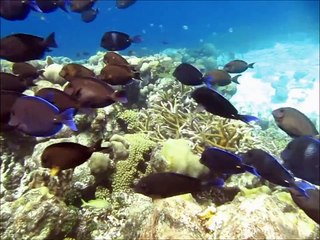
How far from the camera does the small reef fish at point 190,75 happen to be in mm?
4215

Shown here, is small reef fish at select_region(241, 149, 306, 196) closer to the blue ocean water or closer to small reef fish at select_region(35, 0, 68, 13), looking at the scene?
small reef fish at select_region(35, 0, 68, 13)

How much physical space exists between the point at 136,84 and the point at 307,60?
16116 mm

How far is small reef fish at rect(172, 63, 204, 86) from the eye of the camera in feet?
13.8

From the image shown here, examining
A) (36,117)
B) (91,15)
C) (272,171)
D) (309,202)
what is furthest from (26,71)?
(91,15)

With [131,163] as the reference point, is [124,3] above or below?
above

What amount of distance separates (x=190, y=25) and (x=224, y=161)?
6181 cm

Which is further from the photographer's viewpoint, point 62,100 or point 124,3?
point 124,3

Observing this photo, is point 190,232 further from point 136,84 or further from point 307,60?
point 307,60

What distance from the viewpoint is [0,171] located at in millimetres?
4523

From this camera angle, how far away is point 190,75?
14.0ft

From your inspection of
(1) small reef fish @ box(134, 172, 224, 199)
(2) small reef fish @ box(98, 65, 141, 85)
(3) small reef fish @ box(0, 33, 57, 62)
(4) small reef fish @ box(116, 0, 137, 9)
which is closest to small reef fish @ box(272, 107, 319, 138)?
(1) small reef fish @ box(134, 172, 224, 199)

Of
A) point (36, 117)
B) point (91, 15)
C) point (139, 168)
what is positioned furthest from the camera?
point (91, 15)

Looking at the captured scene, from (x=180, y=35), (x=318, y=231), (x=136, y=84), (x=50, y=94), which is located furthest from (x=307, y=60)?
(x=180, y=35)

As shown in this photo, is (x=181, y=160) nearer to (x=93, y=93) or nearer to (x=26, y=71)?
(x=93, y=93)
